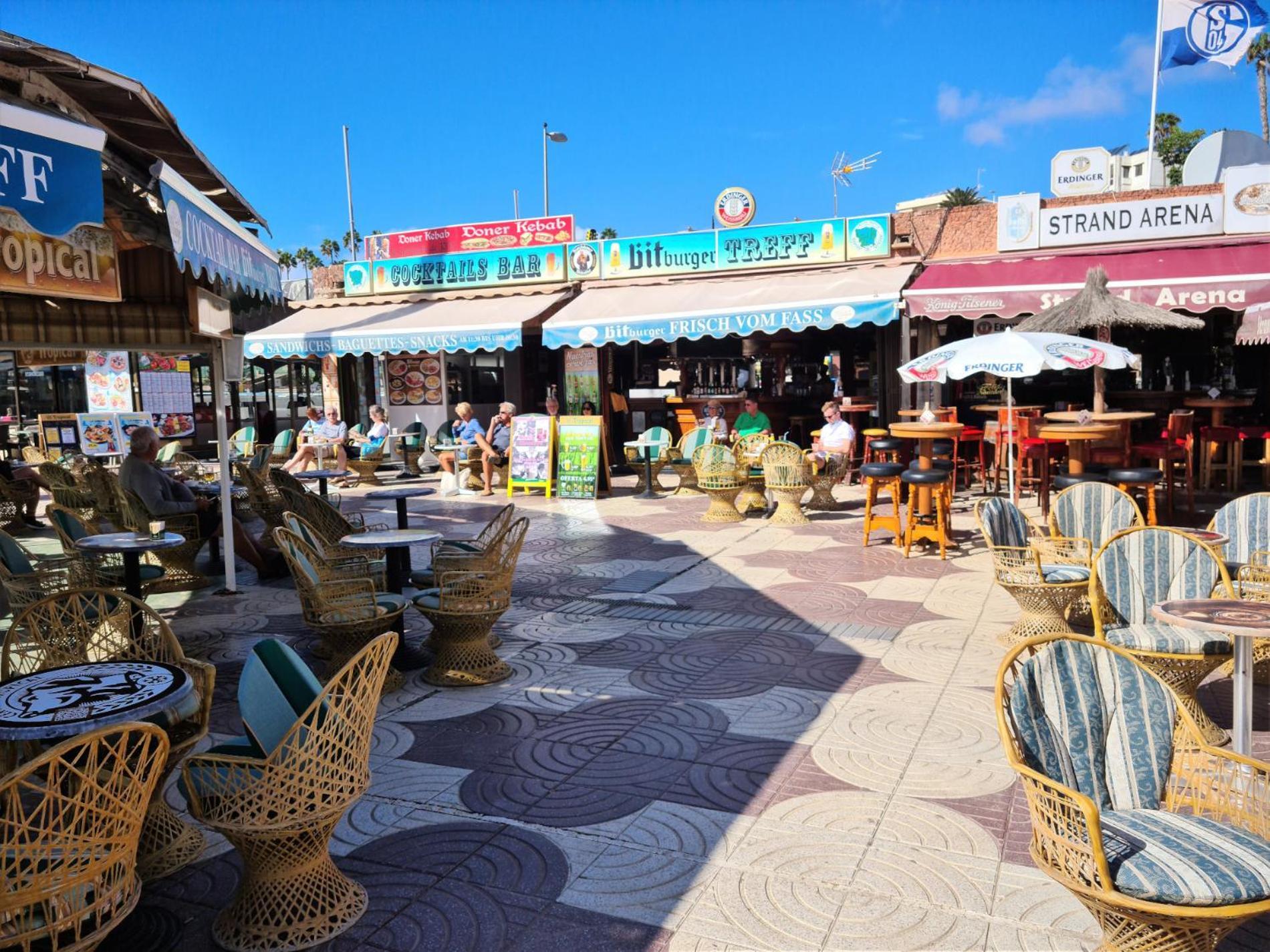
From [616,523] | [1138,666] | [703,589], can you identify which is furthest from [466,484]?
[1138,666]

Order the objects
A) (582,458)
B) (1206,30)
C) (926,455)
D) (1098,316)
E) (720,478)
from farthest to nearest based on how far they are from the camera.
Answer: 1. (1206,30)
2. (582,458)
3. (720,478)
4. (926,455)
5. (1098,316)

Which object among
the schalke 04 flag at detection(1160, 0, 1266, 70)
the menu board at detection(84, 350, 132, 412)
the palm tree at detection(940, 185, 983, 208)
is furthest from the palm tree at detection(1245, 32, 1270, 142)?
the menu board at detection(84, 350, 132, 412)

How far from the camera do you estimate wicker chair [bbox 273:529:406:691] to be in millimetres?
5133

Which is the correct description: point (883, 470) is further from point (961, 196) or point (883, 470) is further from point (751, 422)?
point (961, 196)

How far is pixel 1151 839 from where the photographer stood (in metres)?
2.54

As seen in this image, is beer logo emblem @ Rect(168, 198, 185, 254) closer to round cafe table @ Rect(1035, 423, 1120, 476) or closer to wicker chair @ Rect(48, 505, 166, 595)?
wicker chair @ Rect(48, 505, 166, 595)

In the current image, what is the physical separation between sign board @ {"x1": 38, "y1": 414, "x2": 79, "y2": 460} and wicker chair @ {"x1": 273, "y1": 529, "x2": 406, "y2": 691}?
15.1 metres

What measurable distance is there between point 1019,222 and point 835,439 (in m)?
4.81

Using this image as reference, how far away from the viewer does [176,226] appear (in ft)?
12.8

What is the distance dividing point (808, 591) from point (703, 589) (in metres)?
0.85

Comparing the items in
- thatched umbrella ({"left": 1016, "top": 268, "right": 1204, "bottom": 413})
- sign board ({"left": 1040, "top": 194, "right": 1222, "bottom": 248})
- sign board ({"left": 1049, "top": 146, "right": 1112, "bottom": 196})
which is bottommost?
thatched umbrella ({"left": 1016, "top": 268, "right": 1204, "bottom": 413})

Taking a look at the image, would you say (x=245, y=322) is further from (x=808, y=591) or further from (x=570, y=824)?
(x=570, y=824)

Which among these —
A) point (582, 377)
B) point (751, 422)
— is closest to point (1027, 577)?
point (751, 422)

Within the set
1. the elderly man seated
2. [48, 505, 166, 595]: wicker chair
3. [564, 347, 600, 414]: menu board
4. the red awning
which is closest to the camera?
[48, 505, 166, 595]: wicker chair
